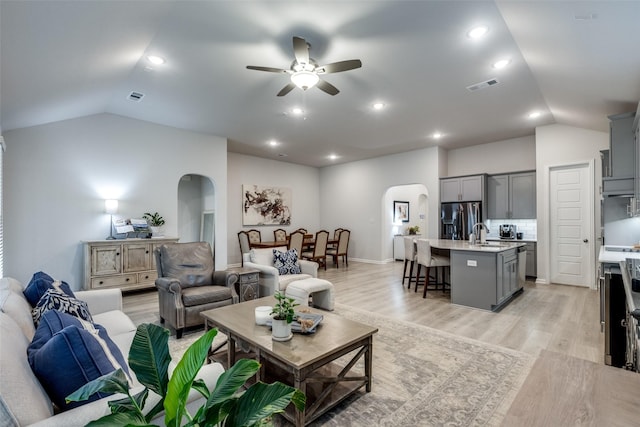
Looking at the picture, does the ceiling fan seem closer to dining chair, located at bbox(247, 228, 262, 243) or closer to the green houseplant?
the green houseplant

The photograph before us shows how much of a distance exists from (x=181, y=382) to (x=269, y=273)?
3301mm

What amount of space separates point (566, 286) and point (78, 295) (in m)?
A: 7.28

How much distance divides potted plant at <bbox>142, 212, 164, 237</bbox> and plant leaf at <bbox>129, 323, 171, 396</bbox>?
4913 mm

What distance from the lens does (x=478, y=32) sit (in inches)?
110

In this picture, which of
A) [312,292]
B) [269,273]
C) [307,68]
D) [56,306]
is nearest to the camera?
[56,306]

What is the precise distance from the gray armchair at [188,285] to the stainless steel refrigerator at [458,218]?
16.8ft

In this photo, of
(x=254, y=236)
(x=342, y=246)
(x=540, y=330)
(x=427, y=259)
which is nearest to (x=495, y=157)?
(x=427, y=259)

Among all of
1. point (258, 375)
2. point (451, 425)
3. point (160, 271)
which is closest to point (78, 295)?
point (160, 271)

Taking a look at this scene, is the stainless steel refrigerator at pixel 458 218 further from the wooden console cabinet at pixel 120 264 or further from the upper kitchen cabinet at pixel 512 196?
the wooden console cabinet at pixel 120 264

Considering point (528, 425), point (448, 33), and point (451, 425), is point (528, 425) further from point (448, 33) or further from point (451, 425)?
point (448, 33)

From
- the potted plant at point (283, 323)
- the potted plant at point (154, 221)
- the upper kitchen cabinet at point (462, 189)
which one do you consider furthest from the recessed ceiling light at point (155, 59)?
the upper kitchen cabinet at point (462, 189)

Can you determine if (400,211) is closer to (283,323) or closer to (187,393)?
(283,323)

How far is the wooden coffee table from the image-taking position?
1.81 m

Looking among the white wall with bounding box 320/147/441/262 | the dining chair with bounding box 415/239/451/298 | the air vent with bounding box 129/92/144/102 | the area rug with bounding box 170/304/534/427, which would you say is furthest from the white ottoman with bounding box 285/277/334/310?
the white wall with bounding box 320/147/441/262
